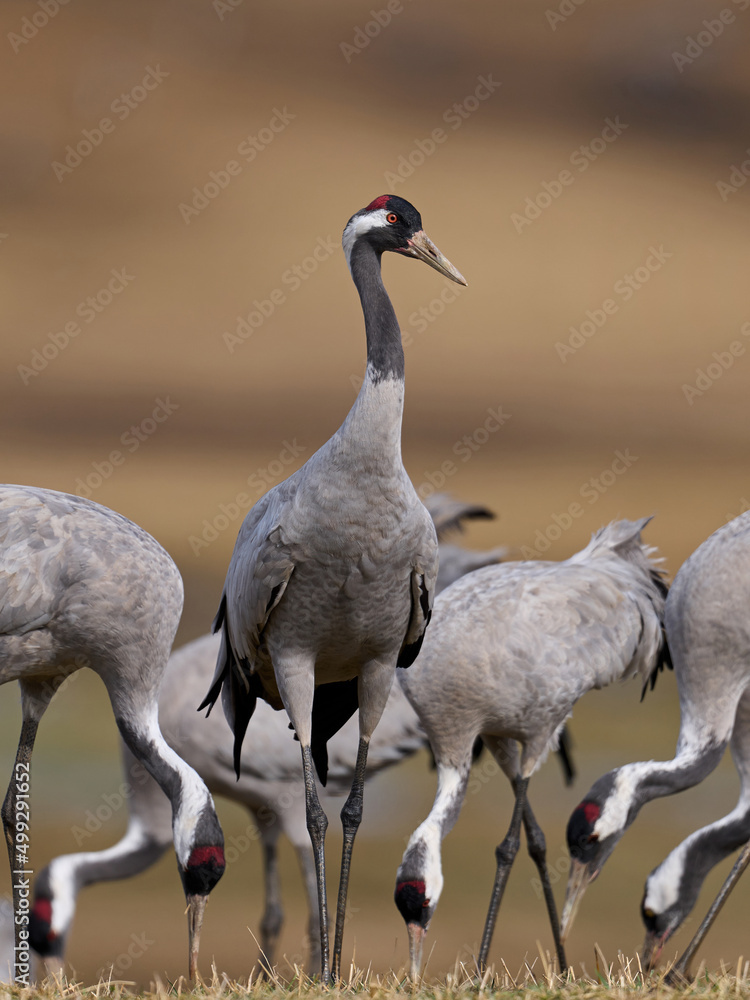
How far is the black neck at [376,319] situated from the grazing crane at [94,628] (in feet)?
3.72

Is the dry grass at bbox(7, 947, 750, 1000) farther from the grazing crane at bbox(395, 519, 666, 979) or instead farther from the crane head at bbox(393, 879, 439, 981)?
the grazing crane at bbox(395, 519, 666, 979)

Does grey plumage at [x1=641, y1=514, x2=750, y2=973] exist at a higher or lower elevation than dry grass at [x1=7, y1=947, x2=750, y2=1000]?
higher

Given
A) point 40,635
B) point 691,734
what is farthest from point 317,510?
point 691,734

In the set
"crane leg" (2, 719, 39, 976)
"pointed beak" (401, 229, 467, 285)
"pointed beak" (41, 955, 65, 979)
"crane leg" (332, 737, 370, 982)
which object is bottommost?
"pointed beak" (41, 955, 65, 979)

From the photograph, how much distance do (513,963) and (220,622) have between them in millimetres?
3055

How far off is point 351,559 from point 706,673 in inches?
73.6

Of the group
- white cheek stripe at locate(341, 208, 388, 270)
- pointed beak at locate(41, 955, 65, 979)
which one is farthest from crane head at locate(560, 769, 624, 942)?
white cheek stripe at locate(341, 208, 388, 270)

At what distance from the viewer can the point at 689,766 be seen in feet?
16.3

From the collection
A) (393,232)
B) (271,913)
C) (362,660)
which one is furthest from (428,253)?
(271,913)

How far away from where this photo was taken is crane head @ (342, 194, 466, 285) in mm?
3744

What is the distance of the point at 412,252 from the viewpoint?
3.77m

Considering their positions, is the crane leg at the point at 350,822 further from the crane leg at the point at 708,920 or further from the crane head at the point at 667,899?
the crane head at the point at 667,899

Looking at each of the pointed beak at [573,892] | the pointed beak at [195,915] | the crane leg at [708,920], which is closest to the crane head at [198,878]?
the pointed beak at [195,915]

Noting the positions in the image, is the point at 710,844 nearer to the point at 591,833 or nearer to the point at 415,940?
the point at 591,833
